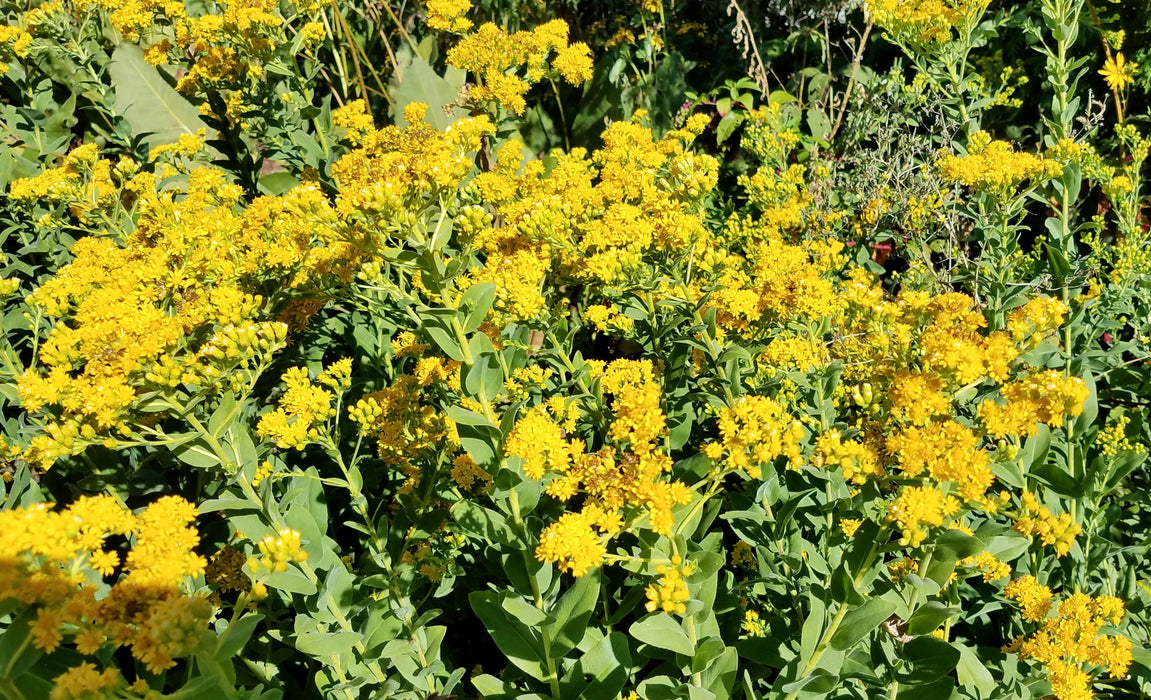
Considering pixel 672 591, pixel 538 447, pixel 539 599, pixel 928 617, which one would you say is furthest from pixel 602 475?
pixel 928 617


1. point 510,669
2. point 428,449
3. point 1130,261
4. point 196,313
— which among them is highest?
point 196,313

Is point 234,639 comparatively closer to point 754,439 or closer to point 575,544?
point 575,544

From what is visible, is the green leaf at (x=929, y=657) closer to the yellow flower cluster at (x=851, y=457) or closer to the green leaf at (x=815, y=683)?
the green leaf at (x=815, y=683)

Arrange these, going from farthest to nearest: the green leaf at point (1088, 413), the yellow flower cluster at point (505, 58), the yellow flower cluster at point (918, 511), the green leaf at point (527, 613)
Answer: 1. the yellow flower cluster at point (505, 58)
2. the green leaf at point (1088, 413)
3. the green leaf at point (527, 613)
4. the yellow flower cluster at point (918, 511)

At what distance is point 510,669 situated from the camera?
2.07 m

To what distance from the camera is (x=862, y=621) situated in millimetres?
1604

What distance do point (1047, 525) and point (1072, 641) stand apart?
37 centimetres

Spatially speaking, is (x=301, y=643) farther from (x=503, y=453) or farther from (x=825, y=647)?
(x=825, y=647)

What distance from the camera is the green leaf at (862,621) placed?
159cm

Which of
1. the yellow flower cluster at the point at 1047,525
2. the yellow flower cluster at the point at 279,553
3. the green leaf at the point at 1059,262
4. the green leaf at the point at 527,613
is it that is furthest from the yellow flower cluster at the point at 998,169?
the yellow flower cluster at the point at 279,553

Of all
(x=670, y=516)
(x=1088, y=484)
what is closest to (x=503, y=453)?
(x=670, y=516)

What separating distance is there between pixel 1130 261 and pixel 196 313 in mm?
3191

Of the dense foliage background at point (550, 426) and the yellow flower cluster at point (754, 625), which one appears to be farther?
the yellow flower cluster at point (754, 625)

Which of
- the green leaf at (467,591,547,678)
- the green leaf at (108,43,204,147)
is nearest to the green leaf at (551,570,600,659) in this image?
the green leaf at (467,591,547,678)
